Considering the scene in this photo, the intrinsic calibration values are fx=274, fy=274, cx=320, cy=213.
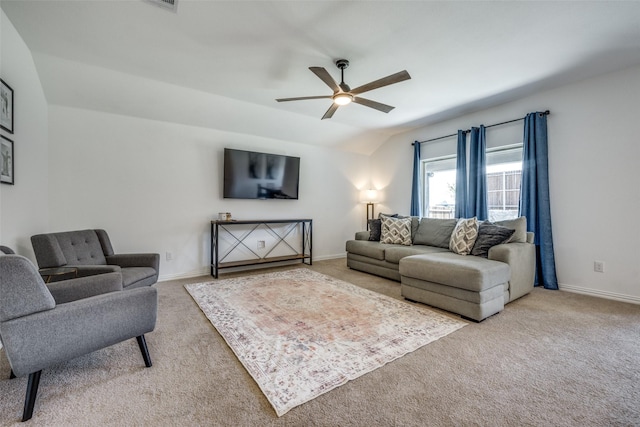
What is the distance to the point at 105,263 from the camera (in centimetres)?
299

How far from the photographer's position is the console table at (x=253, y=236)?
4.24 m

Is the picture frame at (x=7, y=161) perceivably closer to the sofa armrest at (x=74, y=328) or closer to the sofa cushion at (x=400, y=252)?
the sofa armrest at (x=74, y=328)

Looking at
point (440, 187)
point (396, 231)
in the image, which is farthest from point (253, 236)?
point (440, 187)

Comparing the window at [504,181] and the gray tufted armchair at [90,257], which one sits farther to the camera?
the window at [504,181]

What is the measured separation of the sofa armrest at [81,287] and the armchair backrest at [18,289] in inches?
20.4

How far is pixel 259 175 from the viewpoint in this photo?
469 cm

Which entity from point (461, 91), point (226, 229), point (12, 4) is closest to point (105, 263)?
point (226, 229)

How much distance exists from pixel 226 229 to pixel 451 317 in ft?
11.3

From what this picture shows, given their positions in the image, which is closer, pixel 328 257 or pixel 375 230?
pixel 375 230

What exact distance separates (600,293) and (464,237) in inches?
66.4

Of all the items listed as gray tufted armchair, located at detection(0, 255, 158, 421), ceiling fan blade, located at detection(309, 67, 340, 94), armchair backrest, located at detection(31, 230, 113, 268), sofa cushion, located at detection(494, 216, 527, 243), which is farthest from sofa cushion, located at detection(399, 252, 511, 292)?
armchair backrest, located at detection(31, 230, 113, 268)

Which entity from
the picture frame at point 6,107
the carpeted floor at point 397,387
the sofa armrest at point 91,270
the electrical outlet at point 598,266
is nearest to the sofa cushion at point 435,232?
the electrical outlet at point 598,266

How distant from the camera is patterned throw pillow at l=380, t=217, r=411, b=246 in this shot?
14.2ft

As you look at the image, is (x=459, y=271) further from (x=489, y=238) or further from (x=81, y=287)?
(x=81, y=287)
